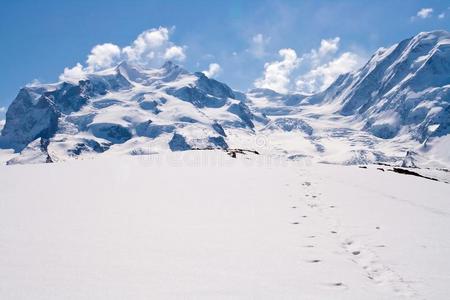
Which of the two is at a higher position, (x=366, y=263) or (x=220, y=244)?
(x=220, y=244)

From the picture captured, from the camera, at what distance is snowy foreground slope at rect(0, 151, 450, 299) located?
21.0 ft

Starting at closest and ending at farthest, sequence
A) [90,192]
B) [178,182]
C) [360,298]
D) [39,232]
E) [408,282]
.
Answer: [360,298]
[408,282]
[39,232]
[90,192]
[178,182]

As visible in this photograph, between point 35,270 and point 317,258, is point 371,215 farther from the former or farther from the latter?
point 35,270

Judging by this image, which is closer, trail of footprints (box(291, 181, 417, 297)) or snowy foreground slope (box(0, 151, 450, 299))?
snowy foreground slope (box(0, 151, 450, 299))

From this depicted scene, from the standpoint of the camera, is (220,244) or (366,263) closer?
(366,263)

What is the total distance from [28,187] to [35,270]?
1196 centimetres

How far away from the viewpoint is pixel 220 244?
891 cm

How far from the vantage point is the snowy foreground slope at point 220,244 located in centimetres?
641

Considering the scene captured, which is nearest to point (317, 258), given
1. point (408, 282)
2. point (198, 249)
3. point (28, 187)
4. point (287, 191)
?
point (408, 282)

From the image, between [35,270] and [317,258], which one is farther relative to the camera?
[317,258]

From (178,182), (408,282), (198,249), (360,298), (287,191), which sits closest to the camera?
(360,298)

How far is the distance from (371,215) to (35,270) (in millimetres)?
9221

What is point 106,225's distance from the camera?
10.5m

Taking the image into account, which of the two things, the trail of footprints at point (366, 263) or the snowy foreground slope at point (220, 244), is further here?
the trail of footprints at point (366, 263)
